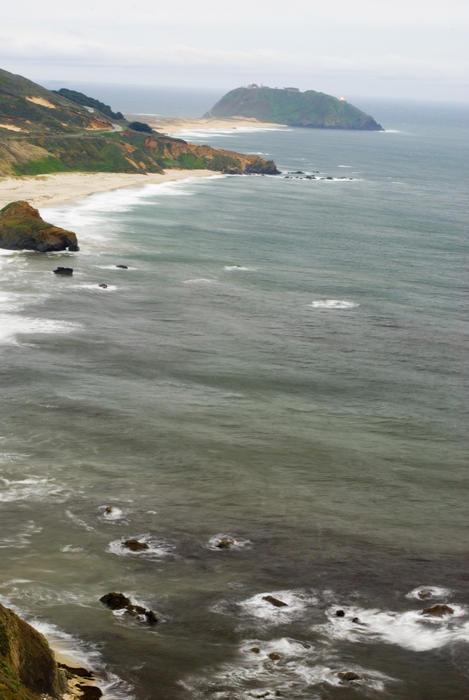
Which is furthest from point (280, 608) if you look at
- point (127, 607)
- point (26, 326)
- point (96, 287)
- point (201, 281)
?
point (201, 281)

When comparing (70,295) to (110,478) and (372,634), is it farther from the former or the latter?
(372,634)

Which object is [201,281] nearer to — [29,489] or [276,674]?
[29,489]

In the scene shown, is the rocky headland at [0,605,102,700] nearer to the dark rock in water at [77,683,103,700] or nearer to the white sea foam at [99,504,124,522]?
the dark rock in water at [77,683,103,700]

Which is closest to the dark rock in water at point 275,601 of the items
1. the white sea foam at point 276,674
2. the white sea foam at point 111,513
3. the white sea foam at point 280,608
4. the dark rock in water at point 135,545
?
the white sea foam at point 280,608

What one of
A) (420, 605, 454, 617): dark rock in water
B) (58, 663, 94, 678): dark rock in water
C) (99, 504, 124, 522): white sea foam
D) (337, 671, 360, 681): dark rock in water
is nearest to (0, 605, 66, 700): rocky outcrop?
(58, 663, 94, 678): dark rock in water

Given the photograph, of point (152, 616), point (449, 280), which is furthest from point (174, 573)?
point (449, 280)
